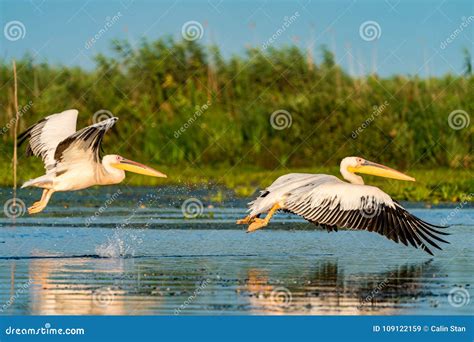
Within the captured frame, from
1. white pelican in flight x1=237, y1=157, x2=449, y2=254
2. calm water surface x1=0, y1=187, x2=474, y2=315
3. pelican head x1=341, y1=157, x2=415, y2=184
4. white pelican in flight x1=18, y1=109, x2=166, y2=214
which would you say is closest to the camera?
calm water surface x1=0, y1=187, x2=474, y2=315

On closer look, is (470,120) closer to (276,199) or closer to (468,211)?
(468,211)

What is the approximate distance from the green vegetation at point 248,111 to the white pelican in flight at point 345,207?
7.55 metres

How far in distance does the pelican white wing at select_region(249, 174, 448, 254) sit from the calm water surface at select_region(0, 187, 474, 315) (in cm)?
35

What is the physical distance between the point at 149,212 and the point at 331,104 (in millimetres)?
6259

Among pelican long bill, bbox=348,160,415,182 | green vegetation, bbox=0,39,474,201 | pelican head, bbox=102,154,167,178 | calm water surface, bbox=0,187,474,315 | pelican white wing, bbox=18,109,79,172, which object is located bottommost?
calm water surface, bbox=0,187,474,315

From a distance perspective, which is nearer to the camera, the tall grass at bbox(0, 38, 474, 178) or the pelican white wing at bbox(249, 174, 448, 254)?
the pelican white wing at bbox(249, 174, 448, 254)

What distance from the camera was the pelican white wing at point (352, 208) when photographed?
11062mm

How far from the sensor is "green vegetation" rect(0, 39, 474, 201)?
2047cm

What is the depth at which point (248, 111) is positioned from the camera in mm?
21875

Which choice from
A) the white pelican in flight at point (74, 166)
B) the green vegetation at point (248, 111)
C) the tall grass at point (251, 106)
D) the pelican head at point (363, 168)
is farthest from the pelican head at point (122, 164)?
the tall grass at point (251, 106)

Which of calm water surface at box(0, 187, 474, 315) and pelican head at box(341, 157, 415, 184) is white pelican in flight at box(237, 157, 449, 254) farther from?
pelican head at box(341, 157, 415, 184)

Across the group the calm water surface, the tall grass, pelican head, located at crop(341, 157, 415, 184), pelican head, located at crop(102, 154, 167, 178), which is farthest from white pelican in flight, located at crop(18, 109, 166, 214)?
the tall grass

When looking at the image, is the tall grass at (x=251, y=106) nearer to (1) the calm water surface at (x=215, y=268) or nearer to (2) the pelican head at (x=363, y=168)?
(1) the calm water surface at (x=215, y=268)

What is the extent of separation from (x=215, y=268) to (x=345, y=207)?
124 cm
